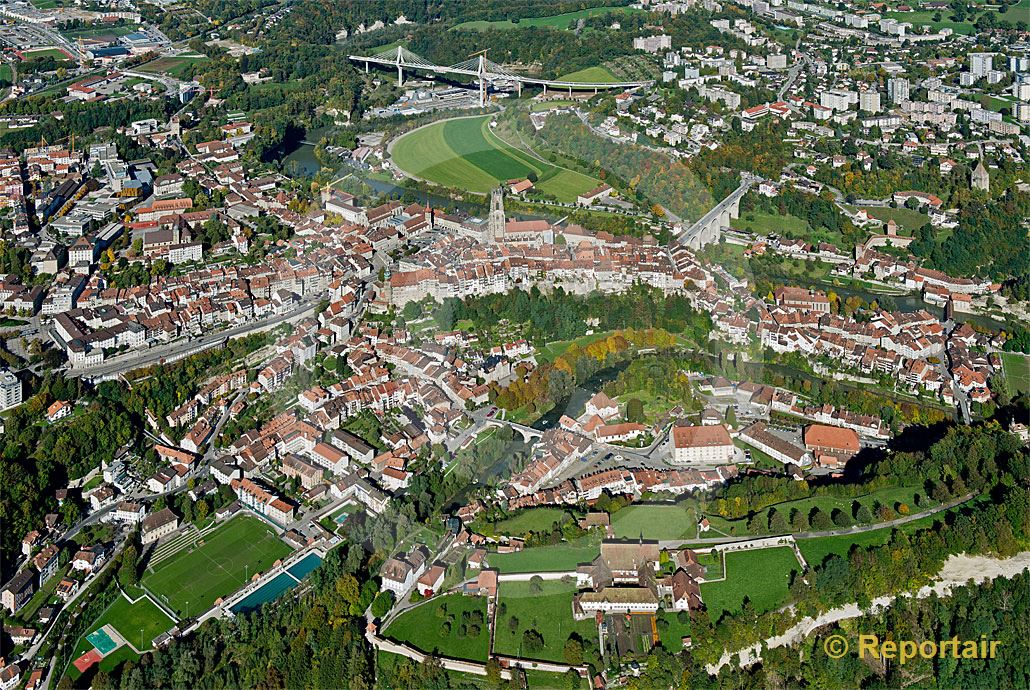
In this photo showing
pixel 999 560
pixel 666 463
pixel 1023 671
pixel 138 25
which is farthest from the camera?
pixel 138 25

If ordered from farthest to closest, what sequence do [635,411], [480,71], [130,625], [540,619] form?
[480,71] → [635,411] → [130,625] → [540,619]

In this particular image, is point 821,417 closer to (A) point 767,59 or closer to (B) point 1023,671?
(B) point 1023,671

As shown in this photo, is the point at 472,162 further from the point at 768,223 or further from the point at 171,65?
the point at 171,65

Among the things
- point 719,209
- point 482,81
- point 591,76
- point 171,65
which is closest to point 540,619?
point 719,209

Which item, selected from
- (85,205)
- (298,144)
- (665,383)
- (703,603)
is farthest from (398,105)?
(703,603)

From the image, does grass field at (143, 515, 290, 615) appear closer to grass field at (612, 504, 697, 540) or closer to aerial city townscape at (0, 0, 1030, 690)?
aerial city townscape at (0, 0, 1030, 690)
